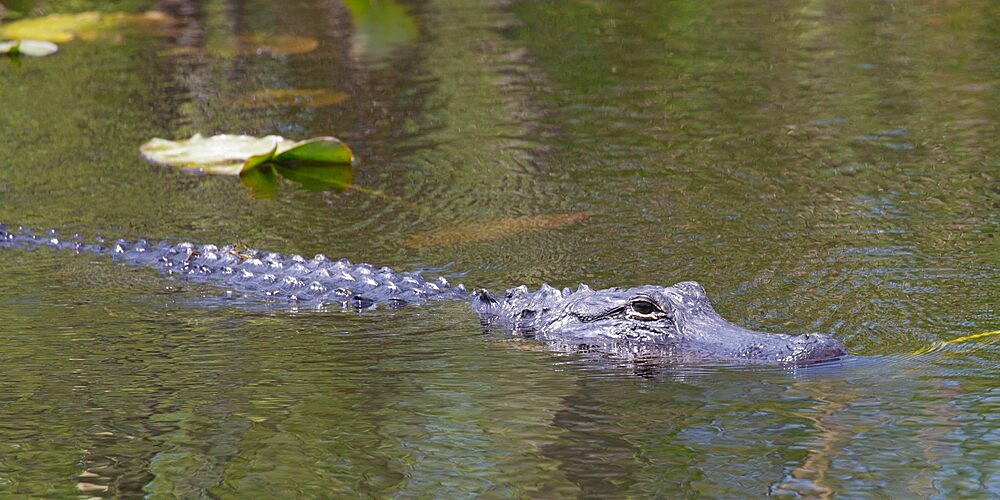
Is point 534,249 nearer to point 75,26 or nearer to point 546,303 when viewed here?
point 546,303

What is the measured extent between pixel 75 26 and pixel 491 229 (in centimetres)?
811

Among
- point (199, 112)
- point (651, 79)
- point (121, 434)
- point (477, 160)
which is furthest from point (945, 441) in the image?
point (199, 112)

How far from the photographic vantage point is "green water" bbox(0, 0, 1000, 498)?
4023 millimetres

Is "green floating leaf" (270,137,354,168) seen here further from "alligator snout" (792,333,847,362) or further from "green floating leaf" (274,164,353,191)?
"alligator snout" (792,333,847,362)

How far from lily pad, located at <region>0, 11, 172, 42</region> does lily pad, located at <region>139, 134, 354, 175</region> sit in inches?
204

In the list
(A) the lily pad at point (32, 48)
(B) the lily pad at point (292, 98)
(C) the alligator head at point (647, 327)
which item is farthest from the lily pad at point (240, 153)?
(A) the lily pad at point (32, 48)

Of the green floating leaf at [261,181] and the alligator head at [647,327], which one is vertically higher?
the alligator head at [647,327]

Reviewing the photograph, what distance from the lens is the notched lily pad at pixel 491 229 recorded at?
705 centimetres

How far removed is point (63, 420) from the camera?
4480 millimetres

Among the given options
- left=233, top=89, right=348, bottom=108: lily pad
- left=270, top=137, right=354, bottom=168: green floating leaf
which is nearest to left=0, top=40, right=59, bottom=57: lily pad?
left=233, top=89, right=348, bottom=108: lily pad

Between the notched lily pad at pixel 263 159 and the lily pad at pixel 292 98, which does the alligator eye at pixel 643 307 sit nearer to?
the notched lily pad at pixel 263 159

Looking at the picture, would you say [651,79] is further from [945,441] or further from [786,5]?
[945,441]

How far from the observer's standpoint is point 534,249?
680 centimetres

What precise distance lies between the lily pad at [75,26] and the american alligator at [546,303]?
7248 millimetres
